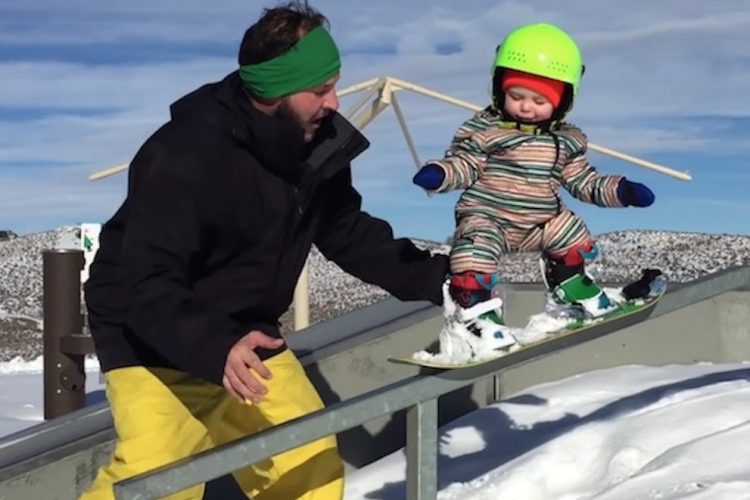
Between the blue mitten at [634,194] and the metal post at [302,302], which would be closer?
the blue mitten at [634,194]

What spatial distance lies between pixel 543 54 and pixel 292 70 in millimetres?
669

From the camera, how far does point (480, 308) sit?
10.0 feet

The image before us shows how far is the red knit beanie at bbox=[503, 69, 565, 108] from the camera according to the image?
313 cm

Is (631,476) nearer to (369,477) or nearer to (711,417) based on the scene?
(711,417)

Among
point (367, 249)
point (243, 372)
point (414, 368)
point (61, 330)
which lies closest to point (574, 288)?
point (367, 249)

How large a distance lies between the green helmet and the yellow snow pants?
1011mm

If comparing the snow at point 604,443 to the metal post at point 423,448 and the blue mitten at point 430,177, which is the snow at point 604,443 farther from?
the blue mitten at point 430,177

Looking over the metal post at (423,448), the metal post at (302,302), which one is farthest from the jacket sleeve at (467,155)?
→ the metal post at (302,302)

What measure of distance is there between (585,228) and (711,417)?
0.76 meters

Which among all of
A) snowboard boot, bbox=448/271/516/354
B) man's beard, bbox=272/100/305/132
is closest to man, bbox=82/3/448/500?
man's beard, bbox=272/100/305/132

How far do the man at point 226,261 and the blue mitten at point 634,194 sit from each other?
0.52 metres

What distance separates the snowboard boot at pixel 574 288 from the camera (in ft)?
10.5

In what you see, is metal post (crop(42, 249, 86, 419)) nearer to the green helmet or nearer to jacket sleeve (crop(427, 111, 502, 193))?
jacket sleeve (crop(427, 111, 502, 193))

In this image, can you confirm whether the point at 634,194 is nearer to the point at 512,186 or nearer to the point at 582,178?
the point at 582,178
